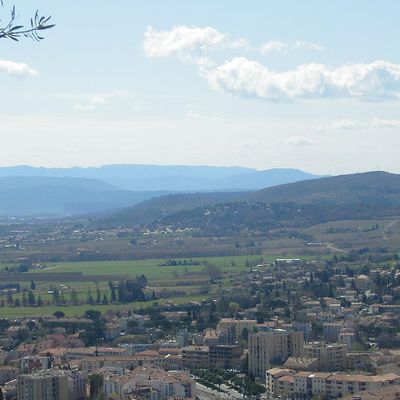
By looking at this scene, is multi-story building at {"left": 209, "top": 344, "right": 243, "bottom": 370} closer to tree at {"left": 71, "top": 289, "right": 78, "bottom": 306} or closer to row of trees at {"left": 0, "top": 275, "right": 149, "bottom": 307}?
row of trees at {"left": 0, "top": 275, "right": 149, "bottom": 307}

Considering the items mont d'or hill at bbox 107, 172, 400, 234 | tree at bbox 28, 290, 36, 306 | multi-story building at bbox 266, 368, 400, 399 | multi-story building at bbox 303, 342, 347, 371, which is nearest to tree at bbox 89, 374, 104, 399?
multi-story building at bbox 266, 368, 400, 399

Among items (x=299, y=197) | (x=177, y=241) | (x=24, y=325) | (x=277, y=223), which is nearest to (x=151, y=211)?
(x=299, y=197)

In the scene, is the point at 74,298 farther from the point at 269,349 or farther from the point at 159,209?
the point at 159,209

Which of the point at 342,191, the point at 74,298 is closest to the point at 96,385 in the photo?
the point at 74,298

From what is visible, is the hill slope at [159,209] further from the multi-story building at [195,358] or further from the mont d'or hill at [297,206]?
the multi-story building at [195,358]

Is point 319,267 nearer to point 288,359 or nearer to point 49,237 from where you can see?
point 288,359

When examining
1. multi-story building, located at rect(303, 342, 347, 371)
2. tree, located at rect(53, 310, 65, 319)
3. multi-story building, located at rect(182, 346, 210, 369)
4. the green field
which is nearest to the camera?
multi-story building, located at rect(303, 342, 347, 371)

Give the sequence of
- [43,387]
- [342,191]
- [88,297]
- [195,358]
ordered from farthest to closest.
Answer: [342,191] < [88,297] < [195,358] < [43,387]
